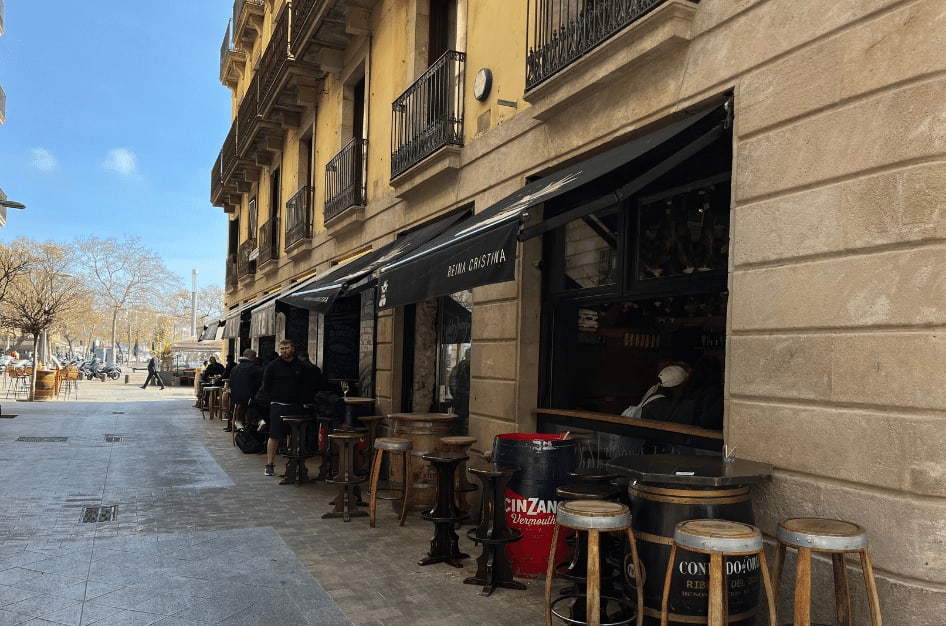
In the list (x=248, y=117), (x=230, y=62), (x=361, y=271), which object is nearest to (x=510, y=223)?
(x=361, y=271)

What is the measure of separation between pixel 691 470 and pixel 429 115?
6.31 metres

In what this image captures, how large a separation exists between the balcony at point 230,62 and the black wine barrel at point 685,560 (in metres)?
25.6

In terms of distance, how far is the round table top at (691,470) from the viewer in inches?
138

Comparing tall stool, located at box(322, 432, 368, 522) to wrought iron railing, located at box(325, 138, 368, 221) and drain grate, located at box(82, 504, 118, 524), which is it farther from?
wrought iron railing, located at box(325, 138, 368, 221)

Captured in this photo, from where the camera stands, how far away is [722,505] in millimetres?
3525

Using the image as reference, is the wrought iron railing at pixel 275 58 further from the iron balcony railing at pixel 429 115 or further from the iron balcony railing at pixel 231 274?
the iron balcony railing at pixel 231 274

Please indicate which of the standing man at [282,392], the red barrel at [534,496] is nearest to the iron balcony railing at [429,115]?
the standing man at [282,392]

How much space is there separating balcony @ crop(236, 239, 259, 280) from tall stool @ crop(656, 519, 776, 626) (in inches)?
758

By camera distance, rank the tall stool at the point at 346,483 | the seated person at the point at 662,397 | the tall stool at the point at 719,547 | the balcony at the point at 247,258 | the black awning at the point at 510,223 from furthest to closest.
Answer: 1. the balcony at the point at 247,258
2. the tall stool at the point at 346,483
3. the seated person at the point at 662,397
4. the black awning at the point at 510,223
5. the tall stool at the point at 719,547

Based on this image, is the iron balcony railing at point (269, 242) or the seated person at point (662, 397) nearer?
the seated person at point (662, 397)

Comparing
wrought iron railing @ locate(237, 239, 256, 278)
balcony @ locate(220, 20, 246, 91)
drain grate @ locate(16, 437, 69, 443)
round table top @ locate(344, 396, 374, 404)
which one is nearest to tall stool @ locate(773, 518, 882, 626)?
round table top @ locate(344, 396, 374, 404)

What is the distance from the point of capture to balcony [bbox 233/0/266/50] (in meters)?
22.0

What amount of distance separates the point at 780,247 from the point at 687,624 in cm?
208

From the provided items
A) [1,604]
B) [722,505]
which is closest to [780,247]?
[722,505]
